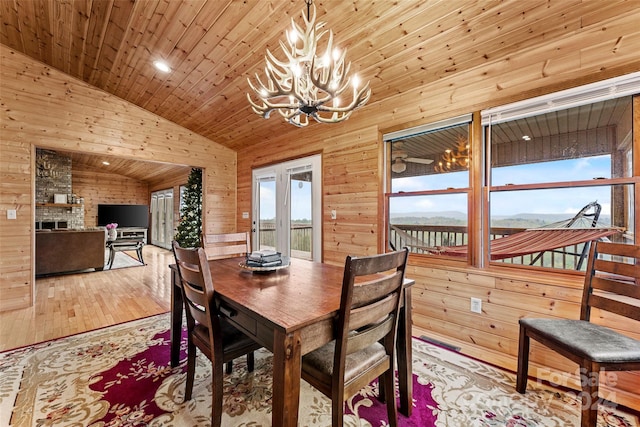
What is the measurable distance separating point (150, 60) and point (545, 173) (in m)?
4.31

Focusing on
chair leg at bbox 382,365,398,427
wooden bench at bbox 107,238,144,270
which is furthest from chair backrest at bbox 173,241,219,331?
wooden bench at bbox 107,238,144,270

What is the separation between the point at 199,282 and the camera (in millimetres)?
1347

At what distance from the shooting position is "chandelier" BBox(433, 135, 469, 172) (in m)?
2.56

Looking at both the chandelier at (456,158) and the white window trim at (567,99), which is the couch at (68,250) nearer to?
the chandelier at (456,158)

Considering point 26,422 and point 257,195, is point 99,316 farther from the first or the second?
point 257,195

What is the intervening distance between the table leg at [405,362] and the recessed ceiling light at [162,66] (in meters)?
3.72

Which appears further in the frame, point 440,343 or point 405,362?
point 440,343

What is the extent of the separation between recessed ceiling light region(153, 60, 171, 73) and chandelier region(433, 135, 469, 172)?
3411 mm

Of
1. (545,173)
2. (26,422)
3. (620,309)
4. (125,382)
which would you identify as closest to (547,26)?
(545,173)

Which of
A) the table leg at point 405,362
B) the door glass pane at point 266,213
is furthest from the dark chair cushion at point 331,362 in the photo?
the door glass pane at point 266,213

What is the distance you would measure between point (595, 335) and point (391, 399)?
1.18 meters

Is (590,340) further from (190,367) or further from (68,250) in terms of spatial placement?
(68,250)

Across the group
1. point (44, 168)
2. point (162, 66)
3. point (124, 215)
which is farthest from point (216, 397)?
point (124, 215)

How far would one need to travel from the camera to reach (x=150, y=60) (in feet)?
A: 10.6
